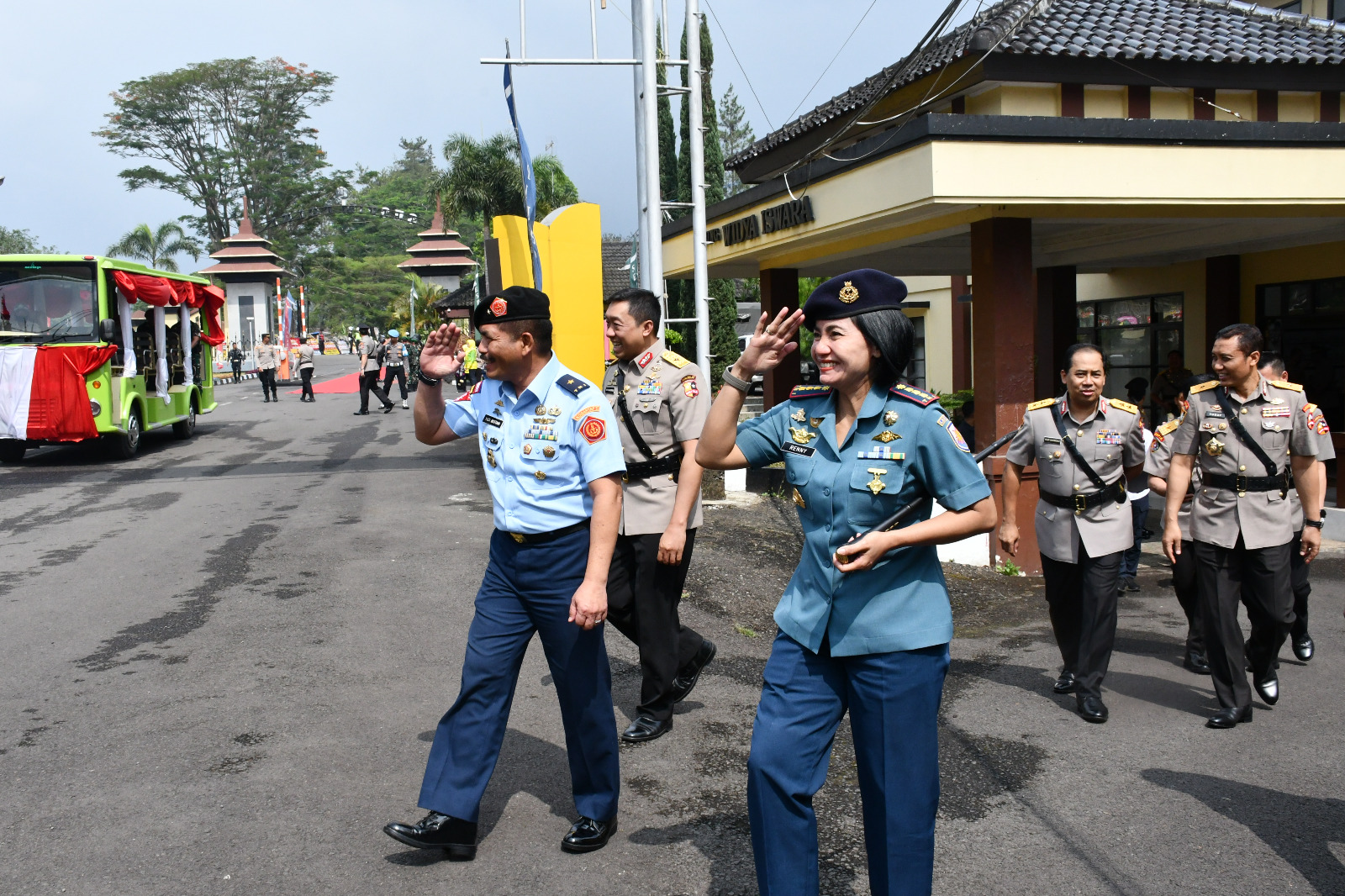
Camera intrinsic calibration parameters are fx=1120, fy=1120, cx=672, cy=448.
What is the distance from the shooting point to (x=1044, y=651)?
656 cm

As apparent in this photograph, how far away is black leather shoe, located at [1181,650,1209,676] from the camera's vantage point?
6.15 meters

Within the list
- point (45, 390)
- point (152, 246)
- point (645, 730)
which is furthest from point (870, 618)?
point (152, 246)

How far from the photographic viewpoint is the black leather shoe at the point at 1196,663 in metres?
6.15

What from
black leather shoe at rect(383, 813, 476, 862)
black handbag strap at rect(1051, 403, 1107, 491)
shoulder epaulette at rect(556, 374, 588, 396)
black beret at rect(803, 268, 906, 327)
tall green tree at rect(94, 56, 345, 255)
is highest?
tall green tree at rect(94, 56, 345, 255)

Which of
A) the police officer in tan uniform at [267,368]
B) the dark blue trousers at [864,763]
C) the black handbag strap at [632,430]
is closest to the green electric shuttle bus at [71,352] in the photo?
the police officer in tan uniform at [267,368]

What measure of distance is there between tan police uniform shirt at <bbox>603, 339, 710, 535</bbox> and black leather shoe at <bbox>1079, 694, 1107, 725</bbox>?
208cm

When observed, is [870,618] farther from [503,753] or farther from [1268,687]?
[1268,687]

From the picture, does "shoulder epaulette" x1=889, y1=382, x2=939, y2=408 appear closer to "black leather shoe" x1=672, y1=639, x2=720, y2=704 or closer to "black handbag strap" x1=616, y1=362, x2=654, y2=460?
"black handbag strap" x1=616, y1=362, x2=654, y2=460

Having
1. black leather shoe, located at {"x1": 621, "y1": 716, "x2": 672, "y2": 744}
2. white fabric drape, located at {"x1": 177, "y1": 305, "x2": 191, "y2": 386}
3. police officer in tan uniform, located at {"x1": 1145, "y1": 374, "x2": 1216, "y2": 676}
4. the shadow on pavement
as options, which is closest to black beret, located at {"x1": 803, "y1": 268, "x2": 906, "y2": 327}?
the shadow on pavement

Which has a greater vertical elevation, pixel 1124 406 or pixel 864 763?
pixel 1124 406

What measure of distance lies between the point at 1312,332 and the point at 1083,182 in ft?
21.4

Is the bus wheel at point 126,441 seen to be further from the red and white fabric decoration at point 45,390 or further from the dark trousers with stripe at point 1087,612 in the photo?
the dark trousers with stripe at point 1087,612

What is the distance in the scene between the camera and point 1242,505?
5199 millimetres

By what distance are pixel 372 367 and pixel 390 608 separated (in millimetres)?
17179
